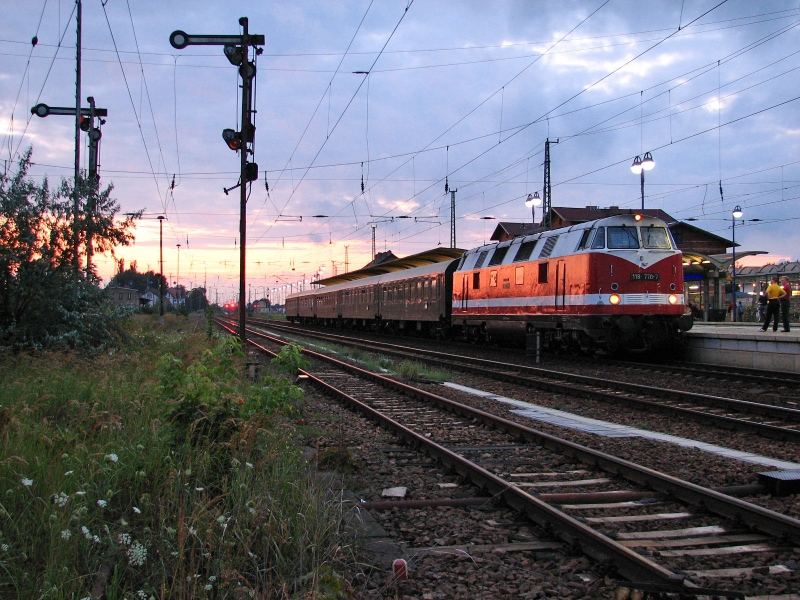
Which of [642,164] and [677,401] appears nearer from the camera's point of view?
[677,401]

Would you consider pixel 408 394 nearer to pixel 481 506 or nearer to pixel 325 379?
pixel 325 379

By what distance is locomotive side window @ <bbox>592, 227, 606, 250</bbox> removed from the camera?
17469 millimetres

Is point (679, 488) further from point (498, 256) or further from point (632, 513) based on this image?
point (498, 256)

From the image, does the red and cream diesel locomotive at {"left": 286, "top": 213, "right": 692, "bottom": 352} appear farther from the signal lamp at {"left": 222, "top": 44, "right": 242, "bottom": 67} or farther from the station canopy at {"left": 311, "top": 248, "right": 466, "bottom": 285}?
the station canopy at {"left": 311, "top": 248, "right": 466, "bottom": 285}

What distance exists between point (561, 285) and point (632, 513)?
13.5 m

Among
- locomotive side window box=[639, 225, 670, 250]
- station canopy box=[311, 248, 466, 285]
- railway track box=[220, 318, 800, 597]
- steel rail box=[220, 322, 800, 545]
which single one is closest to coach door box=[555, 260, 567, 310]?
locomotive side window box=[639, 225, 670, 250]

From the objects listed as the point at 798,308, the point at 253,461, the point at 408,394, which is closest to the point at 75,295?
the point at 408,394

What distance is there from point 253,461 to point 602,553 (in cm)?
282

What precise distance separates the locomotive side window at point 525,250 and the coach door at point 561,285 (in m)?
1.88

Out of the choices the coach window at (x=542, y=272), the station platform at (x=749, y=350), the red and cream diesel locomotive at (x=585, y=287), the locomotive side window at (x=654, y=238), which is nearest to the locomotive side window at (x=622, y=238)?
the red and cream diesel locomotive at (x=585, y=287)

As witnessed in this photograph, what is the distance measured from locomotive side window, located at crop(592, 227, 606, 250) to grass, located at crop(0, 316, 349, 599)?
40.3 feet

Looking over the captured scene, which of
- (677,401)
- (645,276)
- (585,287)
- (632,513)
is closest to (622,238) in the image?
(645,276)

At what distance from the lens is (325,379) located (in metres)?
16.5

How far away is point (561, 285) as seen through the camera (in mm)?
18734
